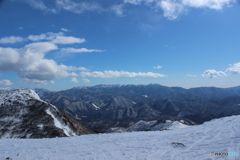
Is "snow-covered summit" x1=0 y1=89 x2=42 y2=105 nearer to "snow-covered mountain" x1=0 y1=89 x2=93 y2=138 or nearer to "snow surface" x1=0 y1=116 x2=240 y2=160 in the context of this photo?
"snow-covered mountain" x1=0 y1=89 x2=93 y2=138

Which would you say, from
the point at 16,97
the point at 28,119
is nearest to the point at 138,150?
the point at 28,119

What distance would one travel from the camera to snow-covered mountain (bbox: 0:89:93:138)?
3966cm

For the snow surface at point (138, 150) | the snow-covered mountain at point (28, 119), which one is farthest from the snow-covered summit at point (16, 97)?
the snow surface at point (138, 150)

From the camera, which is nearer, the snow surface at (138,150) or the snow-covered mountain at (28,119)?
the snow surface at (138,150)

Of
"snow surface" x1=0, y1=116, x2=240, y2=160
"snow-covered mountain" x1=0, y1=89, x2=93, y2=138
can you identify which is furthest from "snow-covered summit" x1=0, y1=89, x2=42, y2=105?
"snow surface" x1=0, y1=116, x2=240, y2=160

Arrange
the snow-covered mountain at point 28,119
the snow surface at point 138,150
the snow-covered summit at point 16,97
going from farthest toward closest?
the snow-covered summit at point 16,97 → the snow-covered mountain at point 28,119 → the snow surface at point 138,150

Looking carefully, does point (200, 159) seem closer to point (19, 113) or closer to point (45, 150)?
point (45, 150)

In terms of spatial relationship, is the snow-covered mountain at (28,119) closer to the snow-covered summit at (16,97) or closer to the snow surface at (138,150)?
the snow-covered summit at (16,97)

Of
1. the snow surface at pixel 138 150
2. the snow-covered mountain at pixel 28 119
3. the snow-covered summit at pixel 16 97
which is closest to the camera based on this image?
the snow surface at pixel 138 150

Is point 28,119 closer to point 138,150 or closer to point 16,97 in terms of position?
point 16,97

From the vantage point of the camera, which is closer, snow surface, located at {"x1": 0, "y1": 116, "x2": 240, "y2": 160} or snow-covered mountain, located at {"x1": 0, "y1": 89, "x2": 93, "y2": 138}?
snow surface, located at {"x1": 0, "y1": 116, "x2": 240, "y2": 160}

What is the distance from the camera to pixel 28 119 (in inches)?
1810

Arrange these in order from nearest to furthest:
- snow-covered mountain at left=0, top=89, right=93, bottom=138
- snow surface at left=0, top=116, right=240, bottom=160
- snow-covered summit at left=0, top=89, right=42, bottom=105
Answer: snow surface at left=0, top=116, right=240, bottom=160 < snow-covered mountain at left=0, top=89, right=93, bottom=138 < snow-covered summit at left=0, top=89, right=42, bottom=105

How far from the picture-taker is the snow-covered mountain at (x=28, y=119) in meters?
39.7
